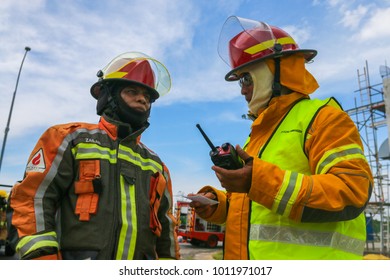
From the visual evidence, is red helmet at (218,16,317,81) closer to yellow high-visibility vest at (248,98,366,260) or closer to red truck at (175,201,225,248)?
yellow high-visibility vest at (248,98,366,260)

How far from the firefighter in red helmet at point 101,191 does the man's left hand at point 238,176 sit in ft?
2.88

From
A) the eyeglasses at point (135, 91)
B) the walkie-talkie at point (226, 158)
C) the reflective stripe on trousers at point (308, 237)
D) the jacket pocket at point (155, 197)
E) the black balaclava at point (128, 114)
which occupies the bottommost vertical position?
the reflective stripe on trousers at point (308, 237)

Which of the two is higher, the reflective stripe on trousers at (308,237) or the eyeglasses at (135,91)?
the eyeglasses at (135,91)

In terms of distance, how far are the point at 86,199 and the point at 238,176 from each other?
1099mm

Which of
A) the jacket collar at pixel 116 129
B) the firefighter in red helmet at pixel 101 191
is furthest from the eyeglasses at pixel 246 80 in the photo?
the jacket collar at pixel 116 129

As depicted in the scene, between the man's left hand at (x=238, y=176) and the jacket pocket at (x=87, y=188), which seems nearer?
the man's left hand at (x=238, y=176)

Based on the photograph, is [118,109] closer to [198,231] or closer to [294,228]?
[294,228]

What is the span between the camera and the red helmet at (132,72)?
9.80ft

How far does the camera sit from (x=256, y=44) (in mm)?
2668

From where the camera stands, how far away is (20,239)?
2104mm

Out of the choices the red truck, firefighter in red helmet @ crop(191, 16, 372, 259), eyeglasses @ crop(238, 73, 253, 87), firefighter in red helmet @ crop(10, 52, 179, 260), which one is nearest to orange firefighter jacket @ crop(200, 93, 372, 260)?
firefighter in red helmet @ crop(191, 16, 372, 259)

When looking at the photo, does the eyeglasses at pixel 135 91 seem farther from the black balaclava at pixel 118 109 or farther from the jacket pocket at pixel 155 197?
the jacket pocket at pixel 155 197
